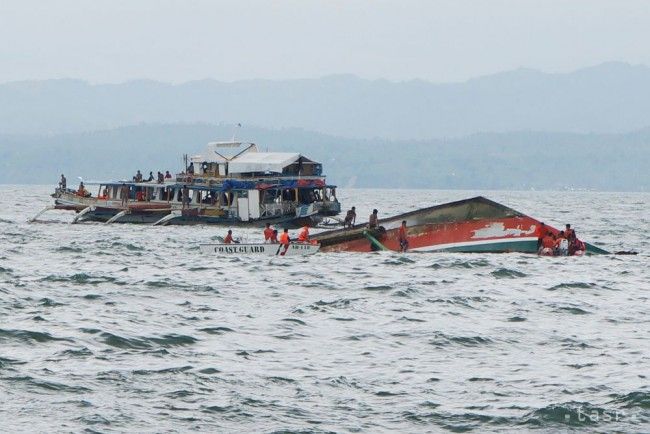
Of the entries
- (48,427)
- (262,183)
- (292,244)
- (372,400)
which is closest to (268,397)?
(372,400)

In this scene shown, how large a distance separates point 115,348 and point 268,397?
5639mm

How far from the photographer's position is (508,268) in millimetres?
46406

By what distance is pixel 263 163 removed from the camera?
83125 mm

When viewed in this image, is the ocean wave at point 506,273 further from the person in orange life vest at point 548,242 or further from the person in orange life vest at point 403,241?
the person in orange life vest at point 403,241

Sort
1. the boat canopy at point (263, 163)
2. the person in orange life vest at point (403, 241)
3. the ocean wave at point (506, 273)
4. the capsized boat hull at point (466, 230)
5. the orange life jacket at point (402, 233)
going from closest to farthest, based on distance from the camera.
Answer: the ocean wave at point (506, 273)
the capsized boat hull at point (466, 230)
the orange life jacket at point (402, 233)
the person in orange life vest at point (403, 241)
the boat canopy at point (263, 163)

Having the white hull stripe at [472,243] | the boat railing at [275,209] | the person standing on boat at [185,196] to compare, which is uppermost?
Result: the person standing on boat at [185,196]

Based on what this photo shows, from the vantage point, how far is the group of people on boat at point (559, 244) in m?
51.8

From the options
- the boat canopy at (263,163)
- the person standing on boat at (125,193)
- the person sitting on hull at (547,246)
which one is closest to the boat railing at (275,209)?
the boat canopy at (263,163)

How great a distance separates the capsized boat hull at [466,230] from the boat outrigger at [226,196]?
78.5 ft

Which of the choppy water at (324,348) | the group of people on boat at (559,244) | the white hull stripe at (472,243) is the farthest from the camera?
the white hull stripe at (472,243)

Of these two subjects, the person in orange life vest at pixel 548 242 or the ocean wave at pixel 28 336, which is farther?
the person in orange life vest at pixel 548 242

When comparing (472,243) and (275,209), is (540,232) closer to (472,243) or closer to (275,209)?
(472,243)

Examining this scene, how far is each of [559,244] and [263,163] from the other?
3458 centimetres

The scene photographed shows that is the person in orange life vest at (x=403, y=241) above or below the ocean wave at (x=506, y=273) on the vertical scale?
above
